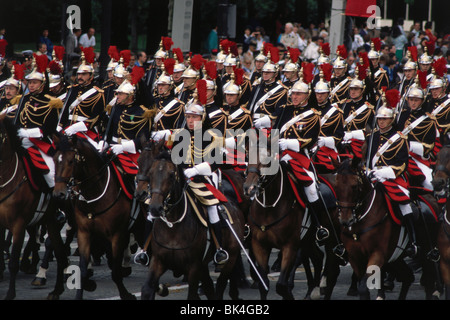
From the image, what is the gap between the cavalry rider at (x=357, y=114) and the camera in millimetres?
14984

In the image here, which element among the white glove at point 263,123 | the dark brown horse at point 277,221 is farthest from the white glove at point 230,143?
the dark brown horse at point 277,221

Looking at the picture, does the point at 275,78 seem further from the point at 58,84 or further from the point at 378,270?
the point at 378,270

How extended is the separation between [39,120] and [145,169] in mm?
3305

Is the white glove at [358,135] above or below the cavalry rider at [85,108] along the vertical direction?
below

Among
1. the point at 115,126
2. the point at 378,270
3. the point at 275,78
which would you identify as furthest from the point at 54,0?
the point at 378,270

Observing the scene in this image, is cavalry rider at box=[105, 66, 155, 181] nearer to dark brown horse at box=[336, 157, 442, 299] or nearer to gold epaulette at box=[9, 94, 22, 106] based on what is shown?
gold epaulette at box=[9, 94, 22, 106]

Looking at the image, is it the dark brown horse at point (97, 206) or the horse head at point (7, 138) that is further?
the horse head at point (7, 138)

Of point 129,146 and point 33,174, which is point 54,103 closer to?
point 33,174

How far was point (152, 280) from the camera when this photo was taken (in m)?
10.1

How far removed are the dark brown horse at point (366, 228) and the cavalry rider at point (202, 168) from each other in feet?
4.44

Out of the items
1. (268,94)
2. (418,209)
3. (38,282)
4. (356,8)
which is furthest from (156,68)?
(418,209)

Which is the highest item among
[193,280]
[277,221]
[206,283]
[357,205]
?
[357,205]

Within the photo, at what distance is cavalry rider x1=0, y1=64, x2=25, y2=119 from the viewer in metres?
14.1

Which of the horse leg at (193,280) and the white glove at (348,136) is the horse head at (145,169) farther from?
the white glove at (348,136)
